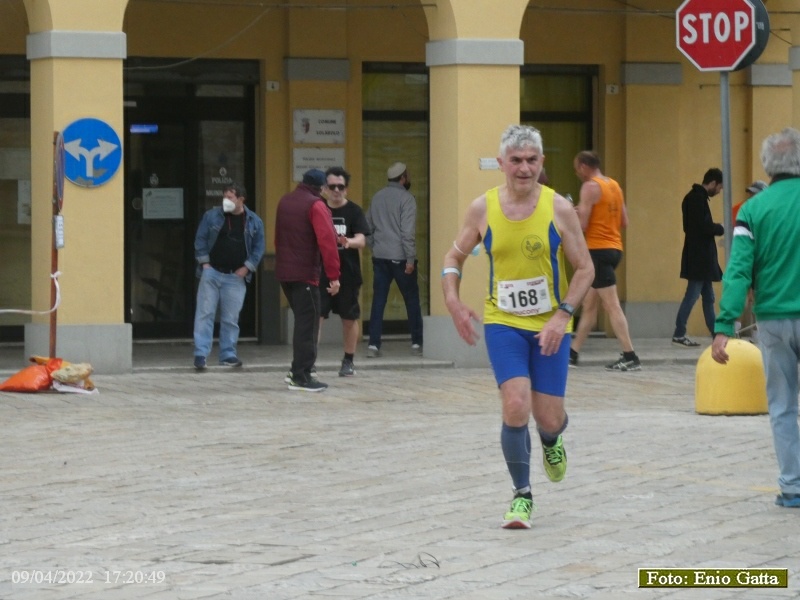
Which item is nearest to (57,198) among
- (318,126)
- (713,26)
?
(318,126)

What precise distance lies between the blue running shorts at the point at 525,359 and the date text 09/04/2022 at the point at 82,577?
6.30 feet

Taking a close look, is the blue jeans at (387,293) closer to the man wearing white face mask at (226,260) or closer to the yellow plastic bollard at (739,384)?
the man wearing white face mask at (226,260)

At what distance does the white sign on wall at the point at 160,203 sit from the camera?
1902 centimetres

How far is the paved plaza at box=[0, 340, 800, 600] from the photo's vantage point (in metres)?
6.80

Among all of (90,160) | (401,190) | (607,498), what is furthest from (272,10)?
(607,498)

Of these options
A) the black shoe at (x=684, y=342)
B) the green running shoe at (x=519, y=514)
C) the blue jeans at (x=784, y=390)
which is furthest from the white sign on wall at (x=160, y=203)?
the green running shoe at (x=519, y=514)

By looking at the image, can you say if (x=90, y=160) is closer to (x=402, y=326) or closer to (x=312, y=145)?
(x=312, y=145)

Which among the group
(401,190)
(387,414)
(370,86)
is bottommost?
(387,414)

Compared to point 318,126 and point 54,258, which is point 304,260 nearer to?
point 54,258

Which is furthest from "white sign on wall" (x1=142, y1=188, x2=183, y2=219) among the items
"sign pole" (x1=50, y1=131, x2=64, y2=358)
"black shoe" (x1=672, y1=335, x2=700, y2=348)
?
"black shoe" (x1=672, y1=335, x2=700, y2=348)

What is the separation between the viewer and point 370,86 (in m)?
19.5

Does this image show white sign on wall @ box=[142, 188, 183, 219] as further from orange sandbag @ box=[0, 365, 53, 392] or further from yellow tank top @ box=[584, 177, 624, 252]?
yellow tank top @ box=[584, 177, 624, 252]

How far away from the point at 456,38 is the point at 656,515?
9.28 meters

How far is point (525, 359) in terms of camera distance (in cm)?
801
